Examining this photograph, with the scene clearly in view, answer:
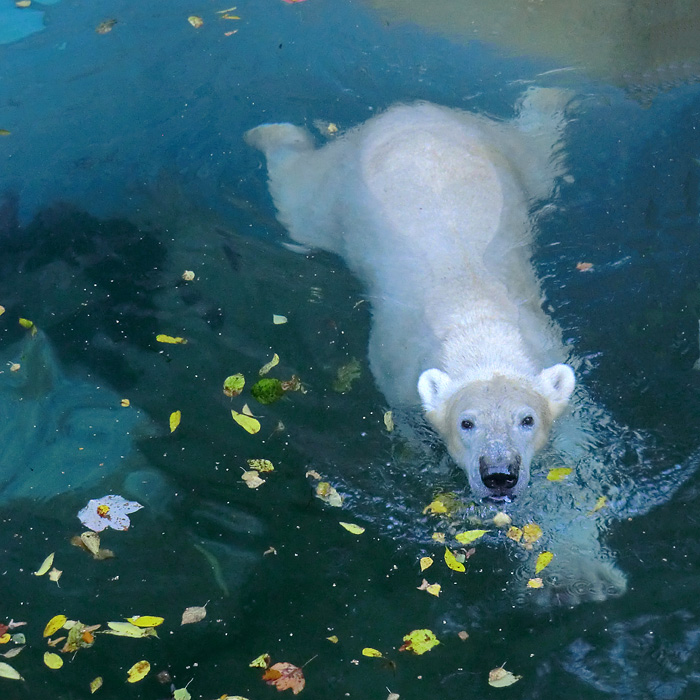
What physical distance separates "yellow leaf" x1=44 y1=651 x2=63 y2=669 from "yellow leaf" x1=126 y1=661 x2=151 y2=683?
0.42m

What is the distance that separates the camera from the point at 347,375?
571 centimetres

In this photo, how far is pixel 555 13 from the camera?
843 cm

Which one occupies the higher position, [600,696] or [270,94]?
[270,94]

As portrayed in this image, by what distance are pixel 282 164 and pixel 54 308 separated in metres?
2.51

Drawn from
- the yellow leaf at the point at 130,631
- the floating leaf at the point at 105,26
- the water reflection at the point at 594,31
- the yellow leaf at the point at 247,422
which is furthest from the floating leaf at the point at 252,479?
the floating leaf at the point at 105,26

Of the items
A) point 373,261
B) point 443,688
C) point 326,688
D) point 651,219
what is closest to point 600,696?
point 443,688

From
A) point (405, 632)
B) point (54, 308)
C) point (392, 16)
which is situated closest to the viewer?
point (405, 632)

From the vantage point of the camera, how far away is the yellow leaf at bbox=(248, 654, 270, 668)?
4.38 meters

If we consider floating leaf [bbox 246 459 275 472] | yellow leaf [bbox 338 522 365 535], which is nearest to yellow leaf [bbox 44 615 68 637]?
floating leaf [bbox 246 459 275 472]

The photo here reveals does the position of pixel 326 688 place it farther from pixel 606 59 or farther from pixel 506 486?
pixel 606 59

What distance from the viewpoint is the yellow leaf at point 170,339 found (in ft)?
19.7

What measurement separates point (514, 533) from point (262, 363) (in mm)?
2259

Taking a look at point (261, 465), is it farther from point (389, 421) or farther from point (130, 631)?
point (130, 631)

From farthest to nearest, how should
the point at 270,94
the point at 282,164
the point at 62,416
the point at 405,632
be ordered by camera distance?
the point at 270,94
the point at 282,164
the point at 62,416
the point at 405,632
